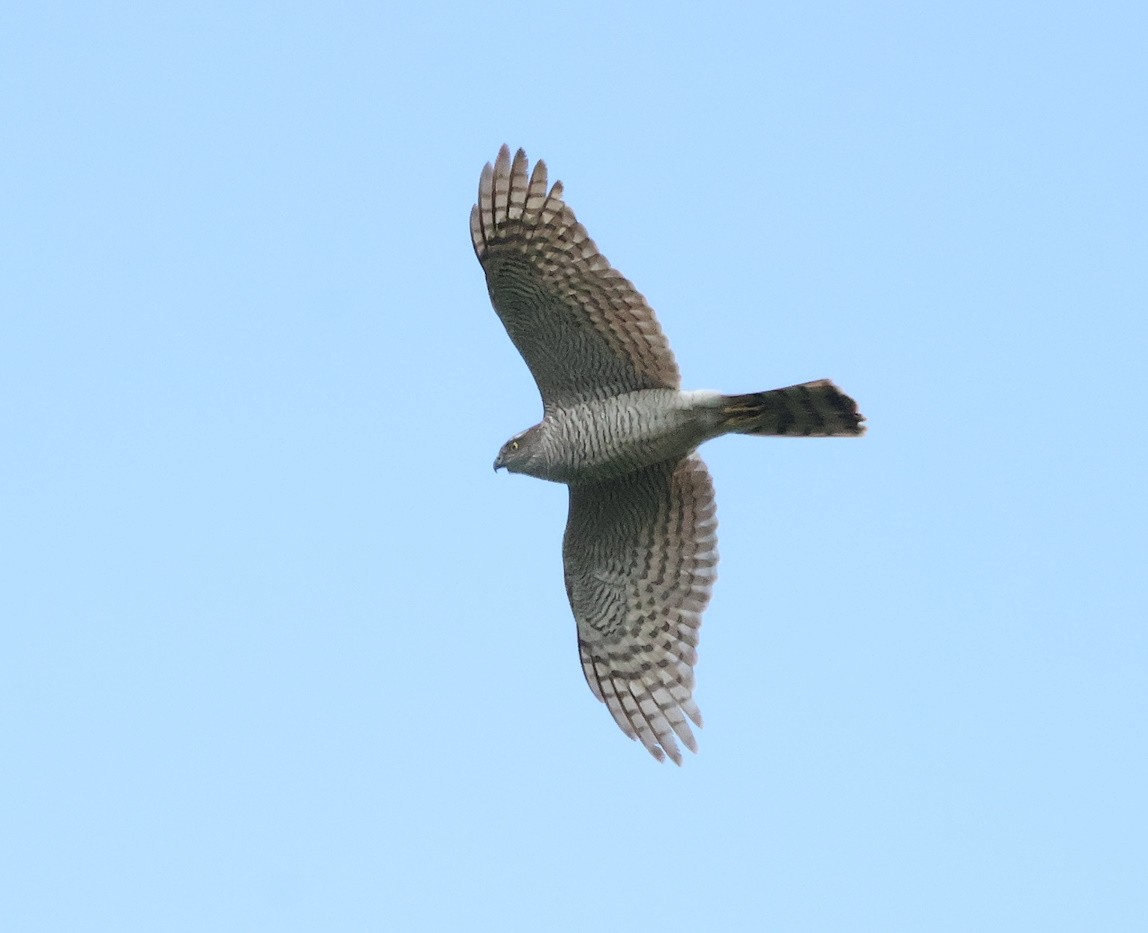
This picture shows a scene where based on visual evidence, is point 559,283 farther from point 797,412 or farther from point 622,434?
point 797,412

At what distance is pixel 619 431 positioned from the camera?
10586 millimetres

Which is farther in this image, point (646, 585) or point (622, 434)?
point (646, 585)

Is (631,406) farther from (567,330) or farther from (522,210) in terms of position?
(522,210)

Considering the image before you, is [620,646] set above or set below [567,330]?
below

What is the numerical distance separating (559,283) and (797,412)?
1.52 m

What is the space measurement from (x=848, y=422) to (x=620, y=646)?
230 centimetres

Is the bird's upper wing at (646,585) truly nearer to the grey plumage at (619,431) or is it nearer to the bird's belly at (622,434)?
the grey plumage at (619,431)

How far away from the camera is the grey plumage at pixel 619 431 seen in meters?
Result: 10.5

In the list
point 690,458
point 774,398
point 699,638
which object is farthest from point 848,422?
point 699,638

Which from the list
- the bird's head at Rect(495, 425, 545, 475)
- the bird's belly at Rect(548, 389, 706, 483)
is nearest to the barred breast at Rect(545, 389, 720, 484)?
the bird's belly at Rect(548, 389, 706, 483)

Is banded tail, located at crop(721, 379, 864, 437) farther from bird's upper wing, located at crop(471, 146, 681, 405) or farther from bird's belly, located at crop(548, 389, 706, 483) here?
bird's upper wing, located at crop(471, 146, 681, 405)

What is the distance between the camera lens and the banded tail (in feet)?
33.5

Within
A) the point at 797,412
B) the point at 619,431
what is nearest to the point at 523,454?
the point at 619,431

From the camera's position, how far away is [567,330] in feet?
34.8
